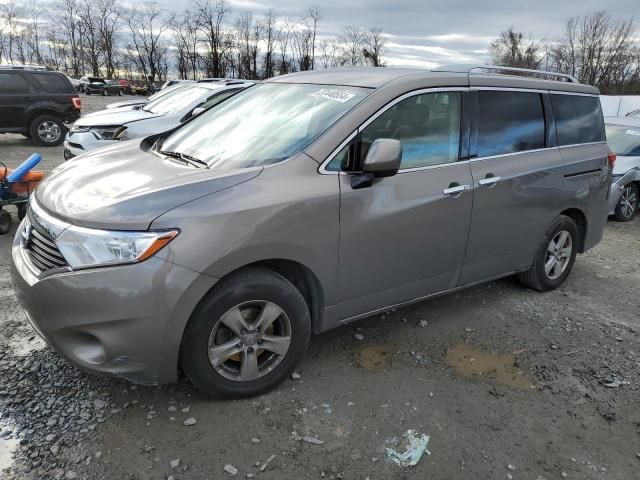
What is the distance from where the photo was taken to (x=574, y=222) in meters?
4.79

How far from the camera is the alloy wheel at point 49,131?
13094 mm

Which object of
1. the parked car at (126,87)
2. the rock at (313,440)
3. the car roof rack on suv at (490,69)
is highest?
the car roof rack on suv at (490,69)

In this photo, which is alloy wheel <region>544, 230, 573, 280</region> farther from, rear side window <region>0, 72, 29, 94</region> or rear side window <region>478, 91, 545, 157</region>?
rear side window <region>0, 72, 29, 94</region>

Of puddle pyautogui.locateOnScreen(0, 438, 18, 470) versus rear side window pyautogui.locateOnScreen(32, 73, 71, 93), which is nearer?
puddle pyautogui.locateOnScreen(0, 438, 18, 470)

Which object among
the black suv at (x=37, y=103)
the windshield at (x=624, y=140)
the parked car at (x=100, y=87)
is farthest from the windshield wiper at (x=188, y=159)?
the parked car at (x=100, y=87)

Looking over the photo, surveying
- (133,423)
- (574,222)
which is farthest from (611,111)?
(133,423)

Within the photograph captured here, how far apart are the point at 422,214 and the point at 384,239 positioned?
337 mm

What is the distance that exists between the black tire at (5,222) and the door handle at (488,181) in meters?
5.04

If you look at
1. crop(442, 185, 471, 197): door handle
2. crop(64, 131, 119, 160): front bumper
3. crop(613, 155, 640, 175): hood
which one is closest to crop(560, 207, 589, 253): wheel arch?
crop(442, 185, 471, 197): door handle

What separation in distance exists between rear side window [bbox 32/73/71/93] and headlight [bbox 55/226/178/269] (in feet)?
41.1

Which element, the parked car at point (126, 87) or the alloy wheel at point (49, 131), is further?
the parked car at point (126, 87)

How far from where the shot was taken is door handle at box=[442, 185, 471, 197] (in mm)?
3446

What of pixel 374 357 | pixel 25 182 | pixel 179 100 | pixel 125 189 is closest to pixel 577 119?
pixel 374 357

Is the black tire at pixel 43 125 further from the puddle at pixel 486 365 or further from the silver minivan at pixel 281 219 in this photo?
the puddle at pixel 486 365
